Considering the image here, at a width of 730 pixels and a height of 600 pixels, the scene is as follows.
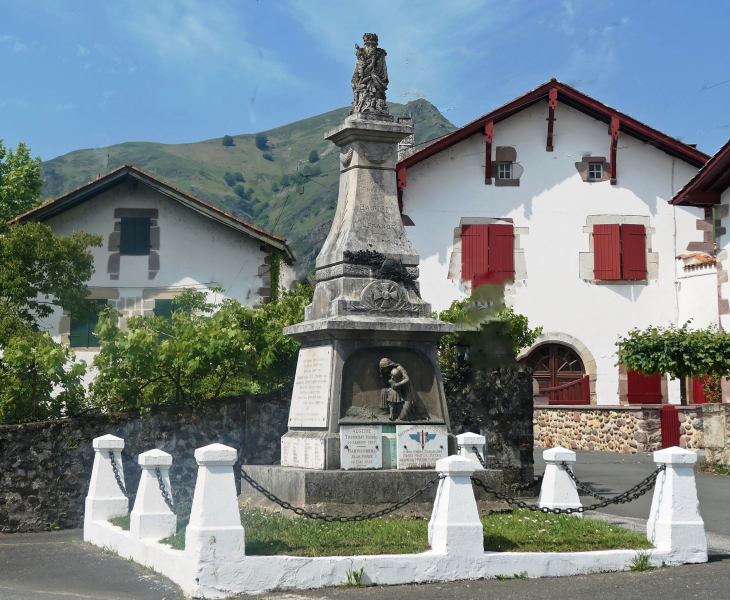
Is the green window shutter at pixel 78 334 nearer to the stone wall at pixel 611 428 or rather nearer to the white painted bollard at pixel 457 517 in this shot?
the stone wall at pixel 611 428

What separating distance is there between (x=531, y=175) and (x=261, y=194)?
82.0 metres

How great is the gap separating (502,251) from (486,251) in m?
0.43

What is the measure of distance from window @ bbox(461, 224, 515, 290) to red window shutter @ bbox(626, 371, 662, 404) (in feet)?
13.2

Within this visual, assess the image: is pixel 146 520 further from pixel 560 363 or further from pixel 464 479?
pixel 560 363

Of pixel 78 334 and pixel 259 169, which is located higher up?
pixel 259 169

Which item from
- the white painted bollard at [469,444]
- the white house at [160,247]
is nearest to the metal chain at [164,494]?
the white painted bollard at [469,444]

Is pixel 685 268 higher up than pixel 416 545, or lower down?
higher up

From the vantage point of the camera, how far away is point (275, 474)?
30.5 feet

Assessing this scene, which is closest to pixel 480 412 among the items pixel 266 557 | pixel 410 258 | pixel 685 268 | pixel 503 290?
pixel 410 258

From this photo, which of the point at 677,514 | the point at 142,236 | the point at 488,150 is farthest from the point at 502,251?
the point at 677,514

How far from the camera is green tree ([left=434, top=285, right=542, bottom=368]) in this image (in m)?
13.1

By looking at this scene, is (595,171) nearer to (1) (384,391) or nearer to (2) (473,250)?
(2) (473,250)

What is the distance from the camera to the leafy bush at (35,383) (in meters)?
11.6

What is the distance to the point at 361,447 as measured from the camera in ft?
29.5
